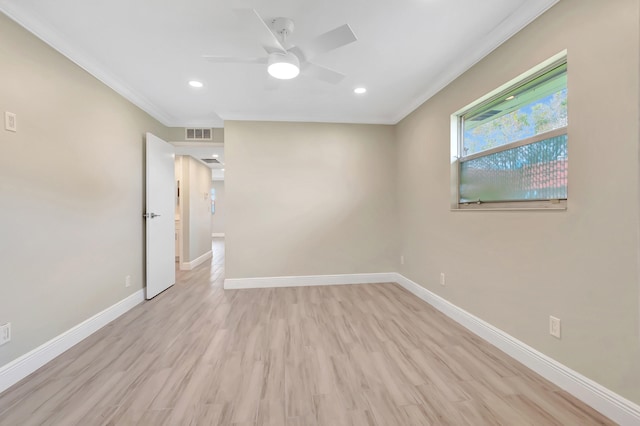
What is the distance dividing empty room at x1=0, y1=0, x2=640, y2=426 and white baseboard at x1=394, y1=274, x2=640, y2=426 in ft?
0.04

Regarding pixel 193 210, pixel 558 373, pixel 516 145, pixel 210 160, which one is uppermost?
pixel 210 160

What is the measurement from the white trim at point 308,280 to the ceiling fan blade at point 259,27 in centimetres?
289

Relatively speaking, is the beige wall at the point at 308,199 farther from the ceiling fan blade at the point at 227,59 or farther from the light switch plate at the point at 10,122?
the light switch plate at the point at 10,122

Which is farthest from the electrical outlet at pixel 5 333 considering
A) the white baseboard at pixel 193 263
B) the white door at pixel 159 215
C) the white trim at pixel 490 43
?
the white trim at pixel 490 43

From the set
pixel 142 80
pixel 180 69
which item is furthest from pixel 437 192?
pixel 142 80

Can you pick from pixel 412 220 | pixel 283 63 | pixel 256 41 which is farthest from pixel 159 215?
pixel 412 220

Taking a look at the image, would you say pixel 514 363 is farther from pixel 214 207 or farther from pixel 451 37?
pixel 214 207

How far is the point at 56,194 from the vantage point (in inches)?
78.3

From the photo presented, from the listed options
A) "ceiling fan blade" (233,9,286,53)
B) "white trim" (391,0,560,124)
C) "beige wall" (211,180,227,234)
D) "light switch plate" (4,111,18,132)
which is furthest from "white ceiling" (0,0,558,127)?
"beige wall" (211,180,227,234)

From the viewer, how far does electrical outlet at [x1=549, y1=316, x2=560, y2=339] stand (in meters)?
1.60

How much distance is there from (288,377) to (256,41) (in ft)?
8.39

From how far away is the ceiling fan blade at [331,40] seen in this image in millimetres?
1551

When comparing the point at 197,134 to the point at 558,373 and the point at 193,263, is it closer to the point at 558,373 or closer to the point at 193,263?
the point at 193,263

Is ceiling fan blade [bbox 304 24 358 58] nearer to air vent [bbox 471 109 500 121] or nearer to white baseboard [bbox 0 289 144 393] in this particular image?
air vent [bbox 471 109 500 121]
